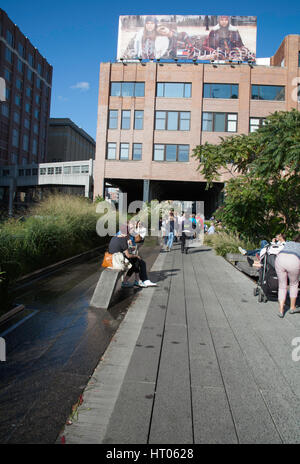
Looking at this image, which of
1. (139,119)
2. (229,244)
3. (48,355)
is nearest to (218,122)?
(139,119)

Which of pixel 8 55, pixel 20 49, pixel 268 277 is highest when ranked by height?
pixel 20 49

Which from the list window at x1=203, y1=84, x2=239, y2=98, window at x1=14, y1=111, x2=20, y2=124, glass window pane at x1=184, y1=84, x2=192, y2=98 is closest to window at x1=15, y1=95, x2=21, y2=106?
window at x1=14, y1=111, x2=20, y2=124

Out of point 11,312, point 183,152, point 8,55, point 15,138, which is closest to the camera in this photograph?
point 11,312

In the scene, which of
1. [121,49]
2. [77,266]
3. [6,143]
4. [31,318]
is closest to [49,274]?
[77,266]

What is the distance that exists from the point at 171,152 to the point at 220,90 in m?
7.77

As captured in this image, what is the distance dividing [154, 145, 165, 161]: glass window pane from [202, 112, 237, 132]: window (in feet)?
14.8

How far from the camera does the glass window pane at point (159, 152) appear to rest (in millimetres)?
33312

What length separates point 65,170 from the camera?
4462 cm

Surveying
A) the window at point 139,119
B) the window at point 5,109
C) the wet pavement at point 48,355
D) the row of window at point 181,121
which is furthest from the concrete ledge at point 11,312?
the window at point 5,109

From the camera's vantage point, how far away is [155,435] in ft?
8.66

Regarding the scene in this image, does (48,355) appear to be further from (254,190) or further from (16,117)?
(16,117)

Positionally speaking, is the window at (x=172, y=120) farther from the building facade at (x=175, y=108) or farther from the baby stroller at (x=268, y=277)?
the baby stroller at (x=268, y=277)
